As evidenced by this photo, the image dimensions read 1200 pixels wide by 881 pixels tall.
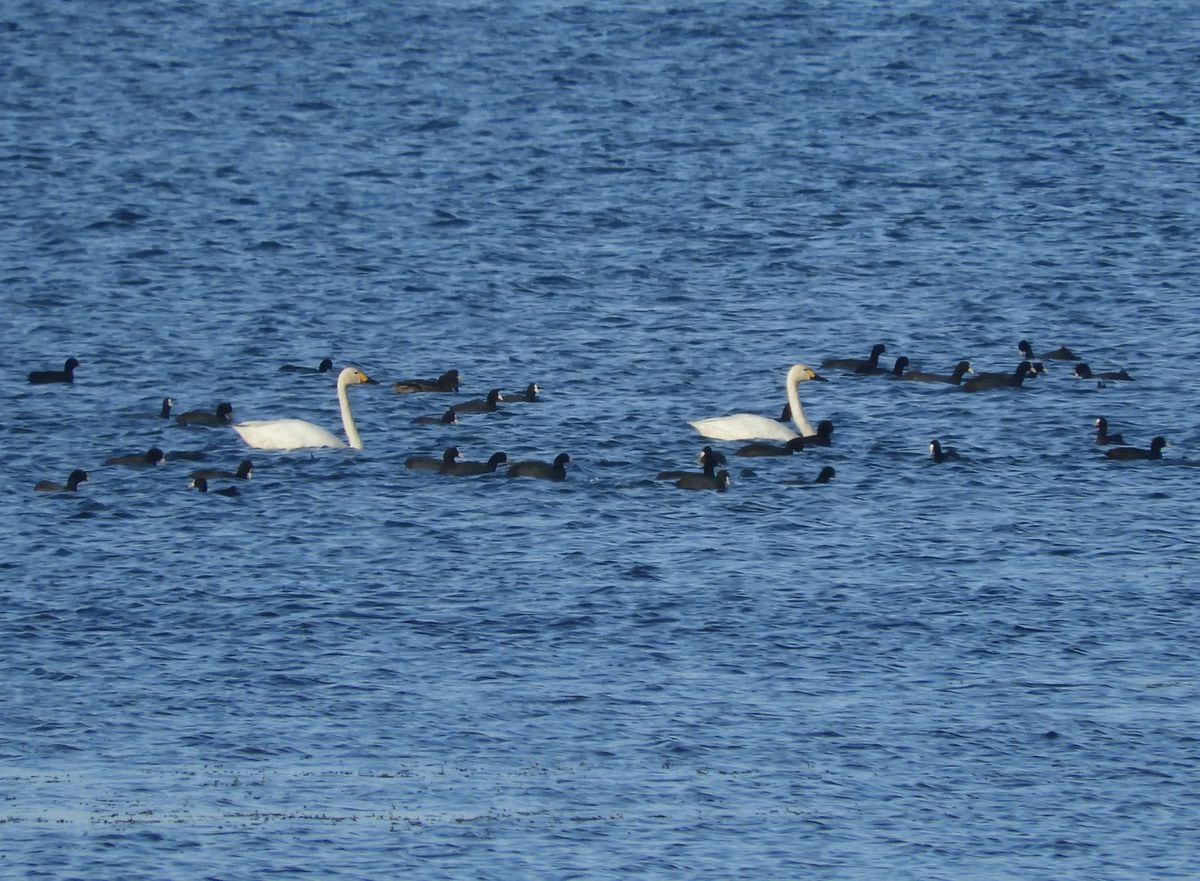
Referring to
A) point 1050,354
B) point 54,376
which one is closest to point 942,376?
point 1050,354

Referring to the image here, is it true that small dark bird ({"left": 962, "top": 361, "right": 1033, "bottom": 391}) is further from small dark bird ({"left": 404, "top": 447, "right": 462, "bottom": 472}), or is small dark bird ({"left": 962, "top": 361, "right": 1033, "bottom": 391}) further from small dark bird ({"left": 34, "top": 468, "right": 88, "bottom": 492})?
small dark bird ({"left": 34, "top": 468, "right": 88, "bottom": 492})

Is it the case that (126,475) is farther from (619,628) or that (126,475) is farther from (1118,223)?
(1118,223)

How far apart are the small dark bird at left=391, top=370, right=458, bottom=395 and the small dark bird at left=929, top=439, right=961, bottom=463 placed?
647 cm

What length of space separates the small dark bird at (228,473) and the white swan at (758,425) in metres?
5.38

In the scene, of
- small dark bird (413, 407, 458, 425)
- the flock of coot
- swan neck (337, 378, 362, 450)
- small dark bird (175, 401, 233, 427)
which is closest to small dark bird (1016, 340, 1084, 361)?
the flock of coot

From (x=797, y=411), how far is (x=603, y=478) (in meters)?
3.81

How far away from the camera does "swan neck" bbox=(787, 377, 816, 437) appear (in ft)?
95.8

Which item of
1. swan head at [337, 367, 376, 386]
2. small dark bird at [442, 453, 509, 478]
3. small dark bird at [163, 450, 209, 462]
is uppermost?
swan head at [337, 367, 376, 386]

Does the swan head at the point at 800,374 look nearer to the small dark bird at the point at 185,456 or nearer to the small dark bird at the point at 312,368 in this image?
the small dark bird at the point at 312,368

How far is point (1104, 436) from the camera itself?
2767cm

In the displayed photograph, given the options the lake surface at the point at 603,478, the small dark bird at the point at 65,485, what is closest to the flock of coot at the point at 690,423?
the small dark bird at the point at 65,485

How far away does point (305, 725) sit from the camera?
18.3 meters

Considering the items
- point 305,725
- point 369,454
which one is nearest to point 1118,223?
point 369,454

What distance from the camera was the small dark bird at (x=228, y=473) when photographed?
86.0 feet
